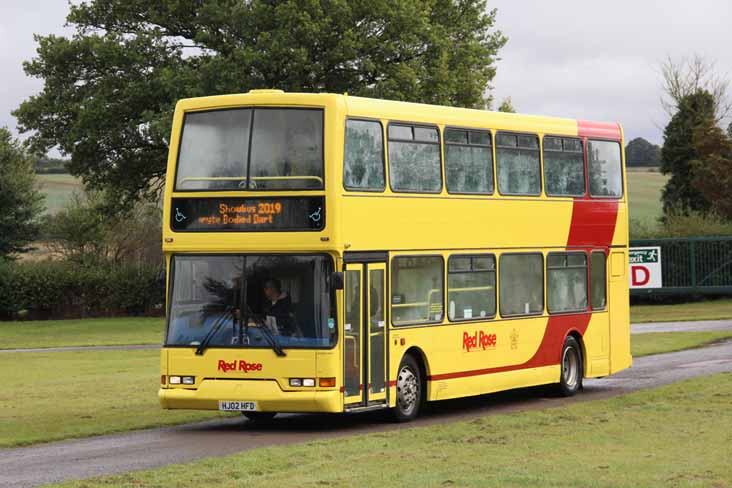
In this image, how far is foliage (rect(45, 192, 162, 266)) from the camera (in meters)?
68.1

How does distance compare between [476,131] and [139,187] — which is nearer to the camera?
[476,131]

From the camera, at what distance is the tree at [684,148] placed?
71.9 m

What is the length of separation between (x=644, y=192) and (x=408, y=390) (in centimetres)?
9397

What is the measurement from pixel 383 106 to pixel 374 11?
30427mm

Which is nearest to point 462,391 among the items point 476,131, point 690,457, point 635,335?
point 476,131

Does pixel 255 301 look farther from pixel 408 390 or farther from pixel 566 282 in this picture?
pixel 566 282

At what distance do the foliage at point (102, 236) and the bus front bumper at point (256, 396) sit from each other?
49.3 meters

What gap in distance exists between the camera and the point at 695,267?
5528 cm

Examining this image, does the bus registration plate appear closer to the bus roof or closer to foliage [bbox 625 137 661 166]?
the bus roof

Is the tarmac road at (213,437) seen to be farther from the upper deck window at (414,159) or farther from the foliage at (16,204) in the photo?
the foliage at (16,204)

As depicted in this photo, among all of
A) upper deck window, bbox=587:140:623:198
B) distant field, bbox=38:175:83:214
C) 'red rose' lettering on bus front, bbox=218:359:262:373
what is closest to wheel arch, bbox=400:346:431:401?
'red rose' lettering on bus front, bbox=218:359:262:373

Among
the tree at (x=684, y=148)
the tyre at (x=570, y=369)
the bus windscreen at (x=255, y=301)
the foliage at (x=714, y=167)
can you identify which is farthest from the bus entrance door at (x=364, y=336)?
the tree at (x=684, y=148)

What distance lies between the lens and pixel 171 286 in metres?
18.6

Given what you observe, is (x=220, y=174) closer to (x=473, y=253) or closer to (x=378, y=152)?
(x=378, y=152)
